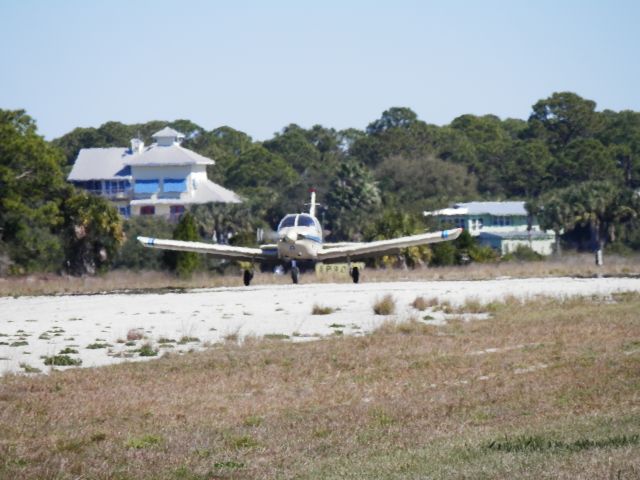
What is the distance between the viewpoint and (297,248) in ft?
152

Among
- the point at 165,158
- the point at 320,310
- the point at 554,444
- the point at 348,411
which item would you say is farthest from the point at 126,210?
the point at 554,444

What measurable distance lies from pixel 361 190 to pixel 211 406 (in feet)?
259

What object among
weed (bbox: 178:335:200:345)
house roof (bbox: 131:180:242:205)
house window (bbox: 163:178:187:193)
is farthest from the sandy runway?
house window (bbox: 163:178:187:193)

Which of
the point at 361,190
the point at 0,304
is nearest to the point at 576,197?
the point at 361,190

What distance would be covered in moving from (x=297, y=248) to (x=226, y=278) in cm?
903

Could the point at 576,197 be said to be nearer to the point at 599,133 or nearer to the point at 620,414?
the point at 599,133

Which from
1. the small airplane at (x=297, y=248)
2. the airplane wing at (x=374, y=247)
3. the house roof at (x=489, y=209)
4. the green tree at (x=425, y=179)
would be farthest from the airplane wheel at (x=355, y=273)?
the green tree at (x=425, y=179)

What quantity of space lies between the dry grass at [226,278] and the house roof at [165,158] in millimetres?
58664

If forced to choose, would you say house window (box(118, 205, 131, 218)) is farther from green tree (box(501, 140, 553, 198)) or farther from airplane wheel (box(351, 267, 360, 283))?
airplane wheel (box(351, 267, 360, 283))

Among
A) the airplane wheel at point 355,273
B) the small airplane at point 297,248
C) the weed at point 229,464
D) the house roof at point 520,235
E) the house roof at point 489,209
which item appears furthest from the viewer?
the house roof at point 489,209

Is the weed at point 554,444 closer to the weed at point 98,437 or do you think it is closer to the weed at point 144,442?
the weed at point 144,442

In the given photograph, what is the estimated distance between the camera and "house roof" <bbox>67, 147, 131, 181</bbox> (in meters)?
120

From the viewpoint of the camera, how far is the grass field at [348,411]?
12500 mm

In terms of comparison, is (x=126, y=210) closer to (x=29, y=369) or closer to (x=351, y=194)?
(x=351, y=194)
